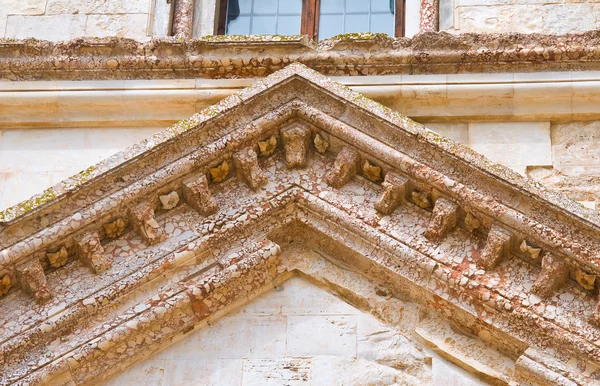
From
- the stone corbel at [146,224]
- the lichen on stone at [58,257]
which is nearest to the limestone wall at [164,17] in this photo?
the stone corbel at [146,224]

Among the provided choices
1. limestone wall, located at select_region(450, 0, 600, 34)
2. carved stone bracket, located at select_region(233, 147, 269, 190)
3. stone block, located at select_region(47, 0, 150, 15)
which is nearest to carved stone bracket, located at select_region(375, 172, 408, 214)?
carved stone bracket, located at select_region(233, 147, 269, 190)

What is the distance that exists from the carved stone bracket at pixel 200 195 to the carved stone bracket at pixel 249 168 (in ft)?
0.82

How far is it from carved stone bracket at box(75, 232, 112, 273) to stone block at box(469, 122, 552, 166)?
2.80m

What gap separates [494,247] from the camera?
353 inches

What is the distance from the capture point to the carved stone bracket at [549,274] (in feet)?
29.0

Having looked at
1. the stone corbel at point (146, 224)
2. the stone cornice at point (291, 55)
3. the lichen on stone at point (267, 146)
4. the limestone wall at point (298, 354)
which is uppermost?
the stone cornice at point (291, 55)

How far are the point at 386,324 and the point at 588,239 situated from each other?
4.32 ft

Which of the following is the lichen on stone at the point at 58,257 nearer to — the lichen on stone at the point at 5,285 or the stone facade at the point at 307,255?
the stone facade at the point at 307,255

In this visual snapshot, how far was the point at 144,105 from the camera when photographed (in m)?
10.8

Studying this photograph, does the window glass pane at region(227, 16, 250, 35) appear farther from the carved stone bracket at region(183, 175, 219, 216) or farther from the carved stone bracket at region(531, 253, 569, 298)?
the carved stone bracket at region(531, 253, 569, 298)

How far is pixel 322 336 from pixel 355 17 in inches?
150

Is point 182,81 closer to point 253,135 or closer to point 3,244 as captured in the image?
point 253,135

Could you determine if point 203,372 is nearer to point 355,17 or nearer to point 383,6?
point 355,17

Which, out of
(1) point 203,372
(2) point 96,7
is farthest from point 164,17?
(1) point 203,372
